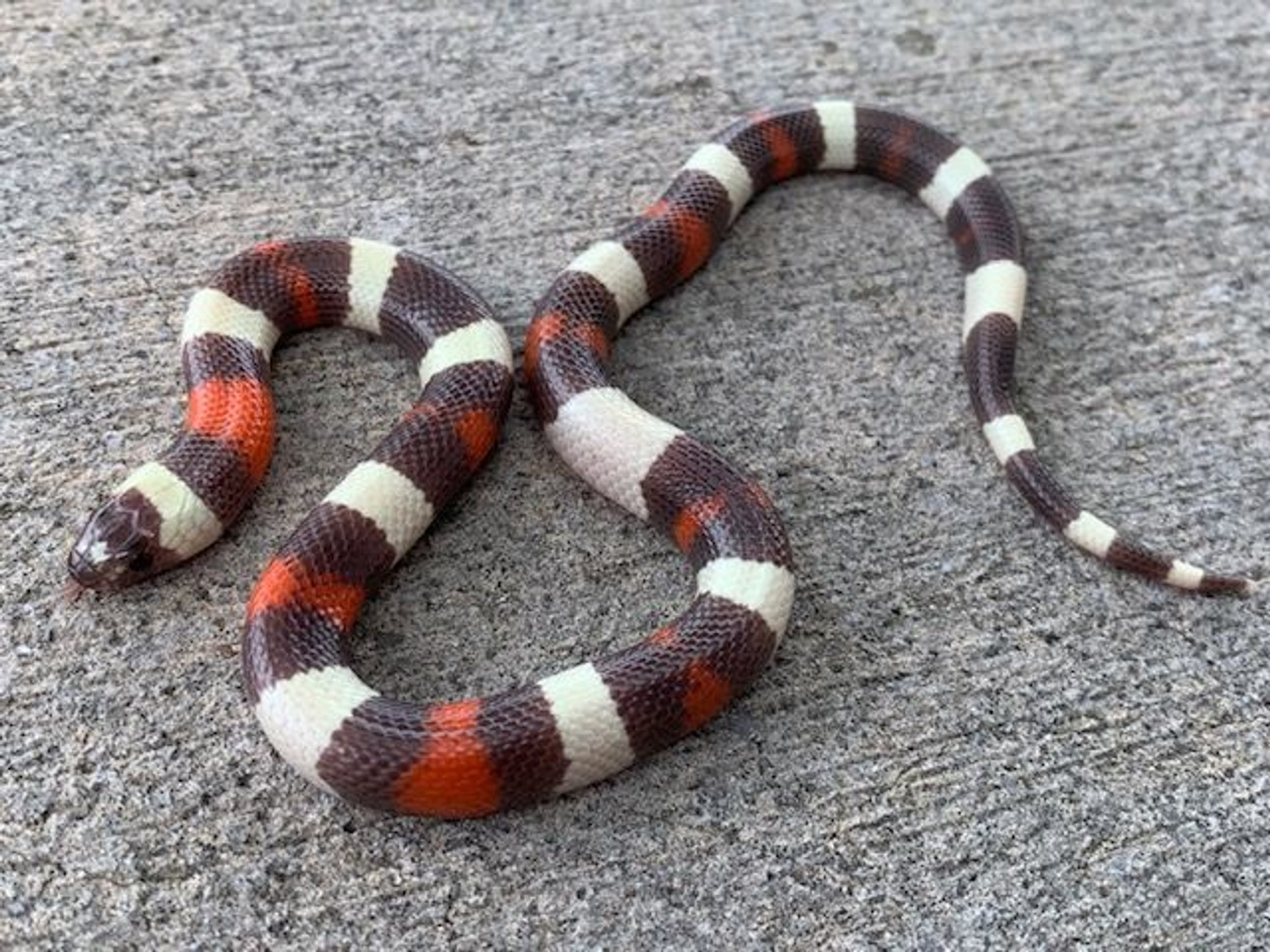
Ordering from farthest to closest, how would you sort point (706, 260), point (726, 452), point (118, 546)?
point (706, 260) → point (726, 452) → point (118, 546)

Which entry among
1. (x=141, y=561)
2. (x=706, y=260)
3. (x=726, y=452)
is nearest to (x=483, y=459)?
(x=726, y=452)

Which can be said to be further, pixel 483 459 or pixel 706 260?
pixel 706 260

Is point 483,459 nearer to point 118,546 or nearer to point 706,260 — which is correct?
point 118,546

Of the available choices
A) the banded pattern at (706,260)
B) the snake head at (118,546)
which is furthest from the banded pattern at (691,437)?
the snake head at (118,546)

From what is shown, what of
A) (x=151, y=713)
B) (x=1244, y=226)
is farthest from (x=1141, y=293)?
(x=151, y=713)

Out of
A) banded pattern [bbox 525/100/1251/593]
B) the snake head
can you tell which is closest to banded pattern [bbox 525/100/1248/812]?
banded pattern [bbox 525/100/1251/593]

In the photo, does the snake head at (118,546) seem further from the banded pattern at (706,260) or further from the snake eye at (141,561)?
the banded pattern at (706,260)

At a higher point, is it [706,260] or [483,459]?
[706,260]
